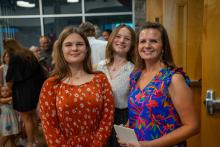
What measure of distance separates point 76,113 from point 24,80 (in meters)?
2.02

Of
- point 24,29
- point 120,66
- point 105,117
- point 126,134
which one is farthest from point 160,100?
point 24,29

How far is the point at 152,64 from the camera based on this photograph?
4.79 feet

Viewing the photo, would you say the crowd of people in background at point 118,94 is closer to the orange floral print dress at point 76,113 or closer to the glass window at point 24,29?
the orange floral print dress at point 76,113

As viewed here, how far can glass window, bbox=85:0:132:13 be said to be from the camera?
645 cm

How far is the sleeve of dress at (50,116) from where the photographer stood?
1613mm

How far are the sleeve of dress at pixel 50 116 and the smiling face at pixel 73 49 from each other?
0.19m

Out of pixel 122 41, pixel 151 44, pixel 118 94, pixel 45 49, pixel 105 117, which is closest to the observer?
pixel 151 44

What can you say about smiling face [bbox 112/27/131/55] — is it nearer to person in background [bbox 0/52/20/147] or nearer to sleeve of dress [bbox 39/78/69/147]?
sleeve of dress [bbox 39/78/69/147]

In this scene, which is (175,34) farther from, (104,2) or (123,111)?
(104,2)

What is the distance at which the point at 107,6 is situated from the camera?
21.3 ft

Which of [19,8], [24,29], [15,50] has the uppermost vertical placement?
[19,8]

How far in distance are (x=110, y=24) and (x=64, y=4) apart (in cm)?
127

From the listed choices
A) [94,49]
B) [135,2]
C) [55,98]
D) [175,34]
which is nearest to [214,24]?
[55,98]

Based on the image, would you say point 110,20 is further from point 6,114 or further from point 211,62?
point 211,62
